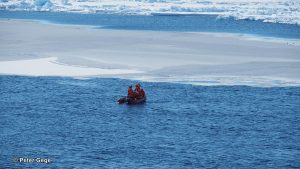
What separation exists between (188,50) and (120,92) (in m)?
12.3

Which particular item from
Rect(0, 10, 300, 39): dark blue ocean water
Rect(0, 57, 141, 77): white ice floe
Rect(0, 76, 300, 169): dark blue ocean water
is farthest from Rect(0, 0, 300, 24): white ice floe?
Rect(0, 76, 300, 169): dark blue ocean water

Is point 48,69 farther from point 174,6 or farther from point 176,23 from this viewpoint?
point 174,6

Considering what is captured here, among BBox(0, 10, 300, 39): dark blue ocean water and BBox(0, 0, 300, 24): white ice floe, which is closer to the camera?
BBox(0, 10, 300, 39): dark blue ocean water

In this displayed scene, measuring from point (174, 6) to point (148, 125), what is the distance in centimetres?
5688

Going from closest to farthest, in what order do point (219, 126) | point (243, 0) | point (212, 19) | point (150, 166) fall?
point (150, 166), point (219, 126), point (212, 19), point (243, 0)

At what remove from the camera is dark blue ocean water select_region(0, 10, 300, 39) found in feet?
176

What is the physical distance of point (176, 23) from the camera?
6228 cm

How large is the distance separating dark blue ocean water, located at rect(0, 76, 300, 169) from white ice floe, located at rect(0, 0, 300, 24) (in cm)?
3865

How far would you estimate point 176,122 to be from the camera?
21922 millimetres

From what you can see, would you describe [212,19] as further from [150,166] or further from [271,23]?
[150,166]

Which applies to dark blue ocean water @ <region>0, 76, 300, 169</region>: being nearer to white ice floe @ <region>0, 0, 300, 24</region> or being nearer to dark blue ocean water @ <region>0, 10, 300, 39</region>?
dark blue ocean water @ <region>0, 10, 300, 39</region>

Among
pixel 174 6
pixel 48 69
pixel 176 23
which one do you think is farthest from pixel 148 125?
pixel 174 6

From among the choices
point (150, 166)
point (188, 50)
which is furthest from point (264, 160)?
point (188, 50)

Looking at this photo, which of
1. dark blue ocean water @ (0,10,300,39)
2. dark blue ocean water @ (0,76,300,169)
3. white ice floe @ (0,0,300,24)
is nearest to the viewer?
dark blue ocean water @ (0,76,300,169)
